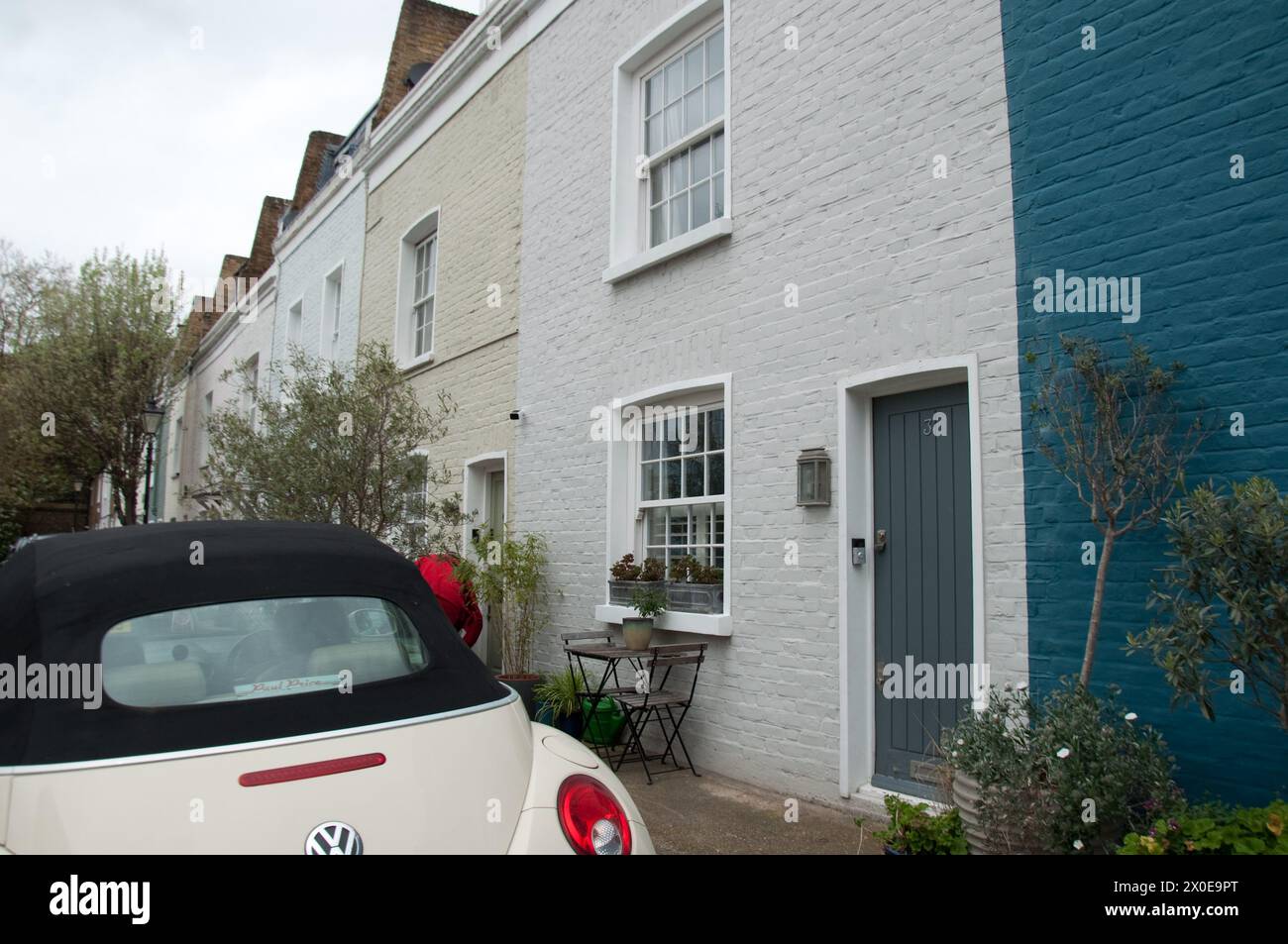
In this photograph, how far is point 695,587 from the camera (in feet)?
22.7

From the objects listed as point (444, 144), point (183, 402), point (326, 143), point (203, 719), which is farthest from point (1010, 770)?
point (183, 402)

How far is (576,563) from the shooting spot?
8.32 metres

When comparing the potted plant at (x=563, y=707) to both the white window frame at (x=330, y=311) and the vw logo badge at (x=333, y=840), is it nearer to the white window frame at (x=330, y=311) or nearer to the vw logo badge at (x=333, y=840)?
the vw logo badge at (x=333, y=840)

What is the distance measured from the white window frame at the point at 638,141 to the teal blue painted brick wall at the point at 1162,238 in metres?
3.07

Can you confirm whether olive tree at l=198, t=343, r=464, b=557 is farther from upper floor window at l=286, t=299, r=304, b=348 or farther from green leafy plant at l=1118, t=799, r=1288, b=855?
upper floor window at l=286, t=299, r=304, b=348

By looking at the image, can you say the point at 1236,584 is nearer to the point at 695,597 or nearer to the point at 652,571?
the point at 695,597

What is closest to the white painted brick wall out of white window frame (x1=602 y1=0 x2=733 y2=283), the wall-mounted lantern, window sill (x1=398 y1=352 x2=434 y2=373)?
window sill (x1=398 y1=352 x2=434 y2=373)

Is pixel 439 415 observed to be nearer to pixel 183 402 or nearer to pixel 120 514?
pixel 120 514

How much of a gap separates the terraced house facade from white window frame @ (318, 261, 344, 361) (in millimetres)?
6405

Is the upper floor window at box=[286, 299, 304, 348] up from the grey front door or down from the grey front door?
up

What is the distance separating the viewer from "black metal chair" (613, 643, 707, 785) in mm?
6469

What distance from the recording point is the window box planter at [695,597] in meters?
6.78

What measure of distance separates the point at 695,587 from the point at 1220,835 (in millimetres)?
4074

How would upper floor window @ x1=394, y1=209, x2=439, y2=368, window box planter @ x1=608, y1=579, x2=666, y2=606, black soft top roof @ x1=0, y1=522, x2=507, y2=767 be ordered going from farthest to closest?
upper floor window @ x1=394, y1=209, x2=439, y2=368
window box planter @ x1=608, y1=579, x2=666, y2=606
black soft top roof @ x1=0, y1=522, x2=507, y2=767
